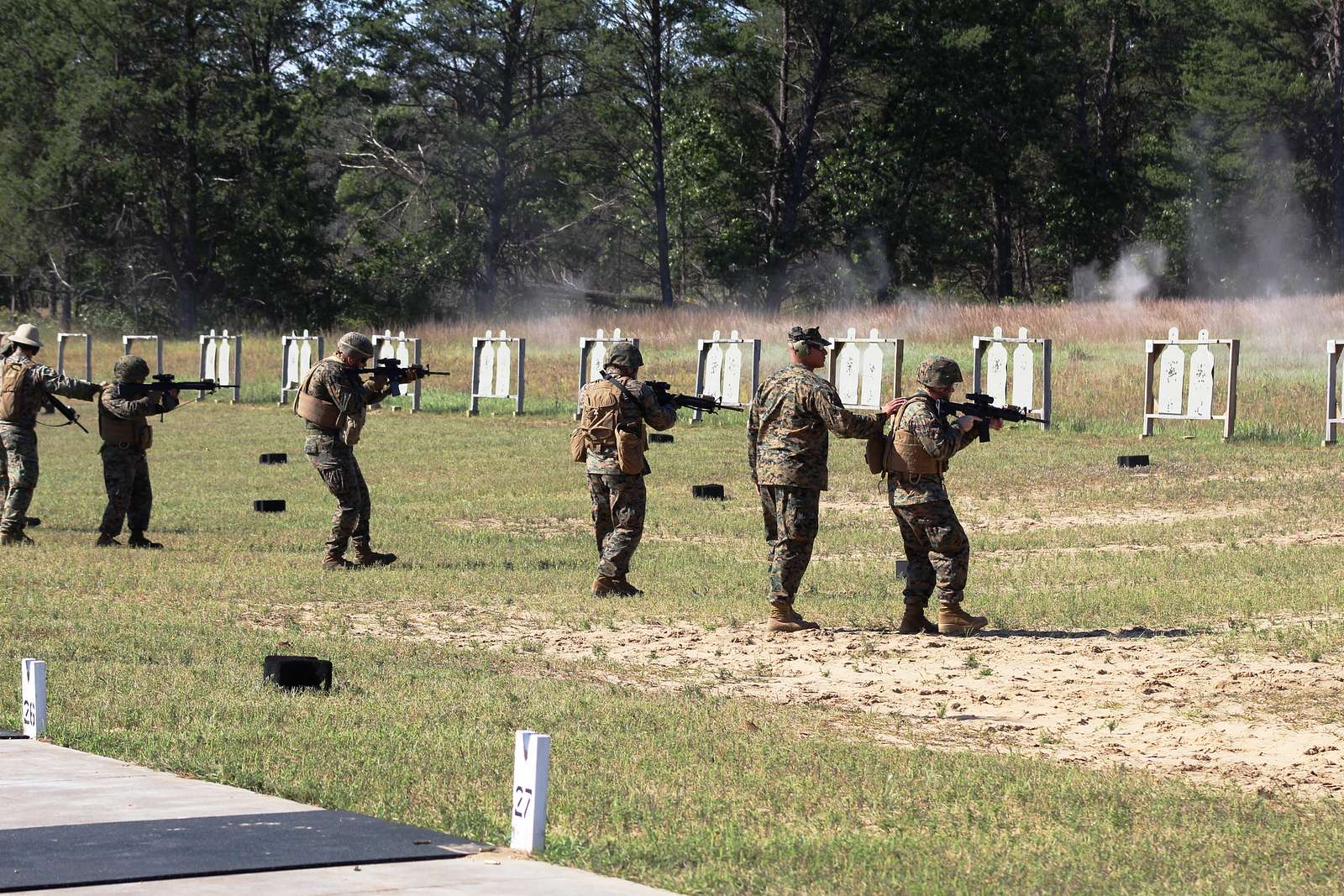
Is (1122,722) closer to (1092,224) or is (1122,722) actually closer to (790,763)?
(790,763)

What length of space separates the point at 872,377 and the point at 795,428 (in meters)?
21.6

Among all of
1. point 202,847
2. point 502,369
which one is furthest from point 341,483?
point 502,369

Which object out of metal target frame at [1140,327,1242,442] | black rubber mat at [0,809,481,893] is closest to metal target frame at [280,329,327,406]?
metal target frame at [1140,327,1242,442]

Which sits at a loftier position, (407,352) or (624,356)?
(407,352)

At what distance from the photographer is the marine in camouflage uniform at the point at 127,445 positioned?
1727 cm

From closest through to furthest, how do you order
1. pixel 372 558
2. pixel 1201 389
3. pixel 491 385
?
1. pixel 372 558
2. pixel 1201 389
3. pixel 491 385

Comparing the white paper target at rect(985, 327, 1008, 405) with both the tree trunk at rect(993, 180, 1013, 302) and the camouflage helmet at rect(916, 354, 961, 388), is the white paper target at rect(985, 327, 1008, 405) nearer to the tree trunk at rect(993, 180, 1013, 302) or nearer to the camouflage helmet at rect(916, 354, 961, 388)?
the camouflage helmet at rect(916, 354, 961, 388)

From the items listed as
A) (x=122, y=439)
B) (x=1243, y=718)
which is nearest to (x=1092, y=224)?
(x=122, y=439)

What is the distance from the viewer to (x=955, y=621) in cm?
1208

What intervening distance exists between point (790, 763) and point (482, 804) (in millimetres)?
1584

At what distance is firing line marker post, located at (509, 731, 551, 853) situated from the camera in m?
6.16

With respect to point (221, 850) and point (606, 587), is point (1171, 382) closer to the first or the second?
point (606, 587)

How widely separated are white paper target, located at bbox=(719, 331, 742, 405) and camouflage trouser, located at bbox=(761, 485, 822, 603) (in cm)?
2258

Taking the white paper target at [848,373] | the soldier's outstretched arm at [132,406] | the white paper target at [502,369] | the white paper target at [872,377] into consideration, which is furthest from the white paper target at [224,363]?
the soldier's outstretched arm at [132,406]
